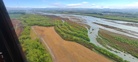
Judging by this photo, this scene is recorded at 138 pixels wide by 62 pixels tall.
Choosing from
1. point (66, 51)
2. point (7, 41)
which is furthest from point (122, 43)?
point (7, 41)


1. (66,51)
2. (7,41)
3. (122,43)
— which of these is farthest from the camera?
(122,43)

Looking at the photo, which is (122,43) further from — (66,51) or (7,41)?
(7,41)

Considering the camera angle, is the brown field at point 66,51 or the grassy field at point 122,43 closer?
the brown field at point 66,51

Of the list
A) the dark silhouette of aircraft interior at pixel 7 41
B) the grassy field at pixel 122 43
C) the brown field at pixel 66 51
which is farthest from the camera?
the grassy field at pixel 122 43

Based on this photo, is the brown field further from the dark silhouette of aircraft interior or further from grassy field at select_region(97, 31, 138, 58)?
the dark silhouette of aircraft interior

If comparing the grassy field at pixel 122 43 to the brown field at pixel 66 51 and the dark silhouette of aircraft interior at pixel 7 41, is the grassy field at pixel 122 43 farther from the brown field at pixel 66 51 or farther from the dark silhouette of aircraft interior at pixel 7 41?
the dark silhouette of aircraft interior at pixel 7 41

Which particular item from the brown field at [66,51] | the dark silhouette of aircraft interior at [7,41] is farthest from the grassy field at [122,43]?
the dark silhouette of aircraft interior at [7,41]

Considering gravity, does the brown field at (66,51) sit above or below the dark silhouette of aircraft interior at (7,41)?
below
